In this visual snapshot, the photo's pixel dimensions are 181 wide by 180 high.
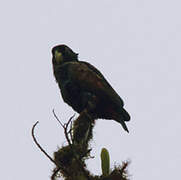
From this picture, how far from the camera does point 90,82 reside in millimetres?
6117

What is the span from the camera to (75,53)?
6738mm

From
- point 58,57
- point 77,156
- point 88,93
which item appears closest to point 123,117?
point 88,93

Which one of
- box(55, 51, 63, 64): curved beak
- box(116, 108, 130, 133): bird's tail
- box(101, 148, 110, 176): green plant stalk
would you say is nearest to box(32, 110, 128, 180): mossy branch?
box(101, 148, 110, 176): green plant stalk

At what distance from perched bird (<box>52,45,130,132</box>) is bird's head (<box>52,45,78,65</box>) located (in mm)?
162

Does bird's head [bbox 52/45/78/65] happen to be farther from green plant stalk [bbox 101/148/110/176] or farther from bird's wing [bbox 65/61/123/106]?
green plant stalk [bbox 101/148/110/176]

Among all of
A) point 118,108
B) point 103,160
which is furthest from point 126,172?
point 118,108

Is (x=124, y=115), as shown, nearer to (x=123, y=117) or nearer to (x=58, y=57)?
(x=123, y=117)

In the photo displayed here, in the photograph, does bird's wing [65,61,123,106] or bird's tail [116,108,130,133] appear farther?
bird's wing [65,61,123,106]

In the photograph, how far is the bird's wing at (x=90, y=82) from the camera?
608 cm

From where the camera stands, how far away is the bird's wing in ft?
19.9

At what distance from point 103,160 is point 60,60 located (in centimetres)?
314

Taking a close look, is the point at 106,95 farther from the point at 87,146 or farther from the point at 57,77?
the point at 87,146

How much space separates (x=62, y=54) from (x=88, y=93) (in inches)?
33.8

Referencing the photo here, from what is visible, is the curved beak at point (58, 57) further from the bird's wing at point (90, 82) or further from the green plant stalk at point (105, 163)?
the green plant stalk at point (105, 163)
